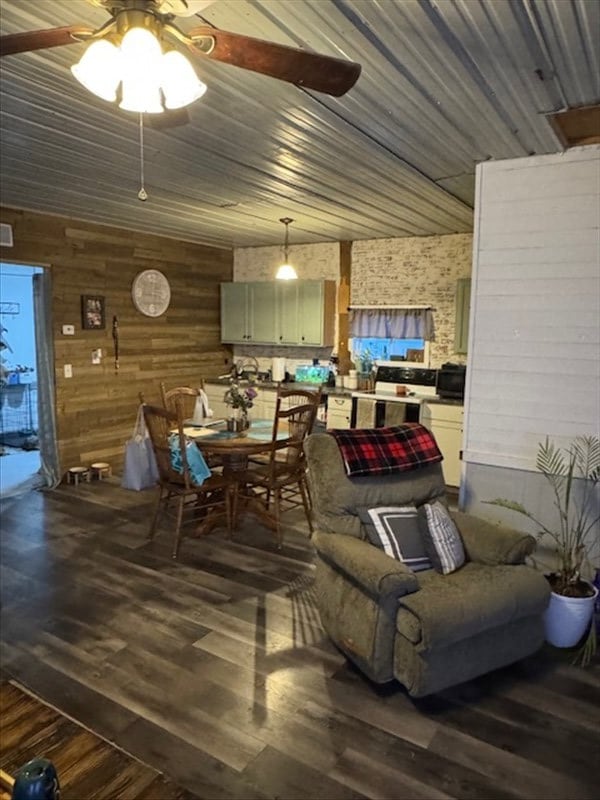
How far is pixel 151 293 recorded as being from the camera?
6508 mm

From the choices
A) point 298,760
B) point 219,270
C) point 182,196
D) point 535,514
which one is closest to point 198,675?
point 298,760

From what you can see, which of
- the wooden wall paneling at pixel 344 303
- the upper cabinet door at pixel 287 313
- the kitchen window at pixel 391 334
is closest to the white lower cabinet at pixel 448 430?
the kitchen window at pixel 391 334

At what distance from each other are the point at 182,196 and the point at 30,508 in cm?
306

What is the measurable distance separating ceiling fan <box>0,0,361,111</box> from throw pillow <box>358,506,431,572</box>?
2033mm

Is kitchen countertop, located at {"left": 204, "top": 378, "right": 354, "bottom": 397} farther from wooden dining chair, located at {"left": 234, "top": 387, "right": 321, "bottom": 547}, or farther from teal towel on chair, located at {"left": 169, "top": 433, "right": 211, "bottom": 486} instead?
teal towel on chair, located at {"left": 169, "top": 433, "right": 211, "bottom": 486}

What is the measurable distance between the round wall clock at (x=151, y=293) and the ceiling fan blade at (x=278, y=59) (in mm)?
4984

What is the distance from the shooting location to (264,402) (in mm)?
6918

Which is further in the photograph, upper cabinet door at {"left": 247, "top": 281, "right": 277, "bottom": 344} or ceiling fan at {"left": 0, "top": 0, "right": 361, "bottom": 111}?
upper cabinet door at {"left": 247, "top": 281, "right": 277, "bottom": 344}

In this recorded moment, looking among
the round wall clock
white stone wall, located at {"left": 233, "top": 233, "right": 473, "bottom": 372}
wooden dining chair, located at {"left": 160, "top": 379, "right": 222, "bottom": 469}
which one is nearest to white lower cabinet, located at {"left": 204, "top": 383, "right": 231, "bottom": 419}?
white stone wall, located at {"left": 233, "top": 233, "right": 473, "bottom": 372}

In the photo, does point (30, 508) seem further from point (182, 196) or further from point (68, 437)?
point (182, 196)

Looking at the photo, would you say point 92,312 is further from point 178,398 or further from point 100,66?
point 100,66

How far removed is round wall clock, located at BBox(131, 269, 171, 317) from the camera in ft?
20.8

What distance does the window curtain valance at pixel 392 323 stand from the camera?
633 cm

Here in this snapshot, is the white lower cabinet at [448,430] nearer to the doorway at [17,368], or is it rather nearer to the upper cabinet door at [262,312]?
the upper cabinet door at [262,312]
